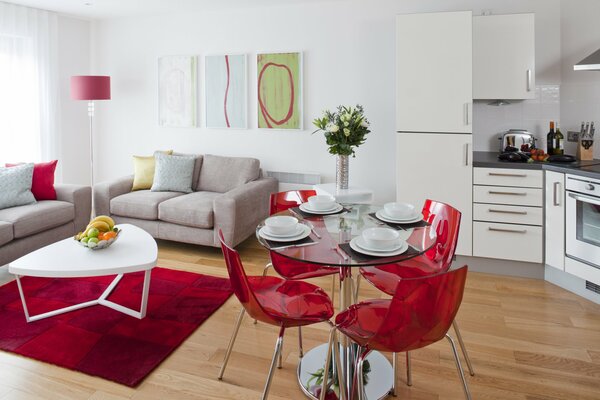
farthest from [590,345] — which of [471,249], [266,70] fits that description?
[266,70]

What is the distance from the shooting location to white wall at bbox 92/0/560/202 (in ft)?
15.0

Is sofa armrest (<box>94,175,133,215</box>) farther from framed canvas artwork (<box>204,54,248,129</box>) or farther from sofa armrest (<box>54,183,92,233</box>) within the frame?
framed canvas artwork (<box>204,54,248,129</box>)

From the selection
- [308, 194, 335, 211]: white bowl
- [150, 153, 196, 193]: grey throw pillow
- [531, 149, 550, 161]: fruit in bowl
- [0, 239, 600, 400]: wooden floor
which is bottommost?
[0, 239, 600, 400]: wooden floor

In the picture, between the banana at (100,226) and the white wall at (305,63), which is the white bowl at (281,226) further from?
the white wall at (305,63)

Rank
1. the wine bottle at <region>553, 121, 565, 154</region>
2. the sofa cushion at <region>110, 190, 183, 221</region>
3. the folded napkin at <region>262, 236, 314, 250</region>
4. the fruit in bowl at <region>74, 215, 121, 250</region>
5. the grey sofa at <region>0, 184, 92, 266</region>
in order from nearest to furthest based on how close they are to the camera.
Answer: the folded napkin at <region>262, 236, 314, 250</region>
the fruit in bowl at <region>74, 215, 121, 250</region>
the grey sofa at <region>0, 184, 92, 266</region>
the wine bottle at <region>553, 121, 565, 154</region>
the sofa cushion at <region>110, 190, 183, 221</region>

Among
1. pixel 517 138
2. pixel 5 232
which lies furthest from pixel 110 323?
pixel 517 138

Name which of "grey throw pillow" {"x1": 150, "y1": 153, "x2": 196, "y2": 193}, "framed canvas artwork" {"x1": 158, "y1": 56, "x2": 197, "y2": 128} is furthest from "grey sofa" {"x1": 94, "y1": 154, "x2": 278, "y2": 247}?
"framed canvas artwork" {"x1": 158, "y1": 56, "x2": 197, "y2": 128}

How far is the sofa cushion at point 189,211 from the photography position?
4.31 m

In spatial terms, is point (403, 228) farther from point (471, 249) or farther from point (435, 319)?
point (471, 249)

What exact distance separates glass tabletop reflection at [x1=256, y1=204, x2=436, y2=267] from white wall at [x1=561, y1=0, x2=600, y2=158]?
2.50 metres

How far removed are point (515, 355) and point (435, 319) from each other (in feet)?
4.23

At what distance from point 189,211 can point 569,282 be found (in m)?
3.34

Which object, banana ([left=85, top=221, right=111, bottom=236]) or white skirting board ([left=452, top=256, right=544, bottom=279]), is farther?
white skirting board ([left=452, top=256, right=544, bottom=279])

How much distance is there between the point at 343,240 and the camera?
87.0 inches
